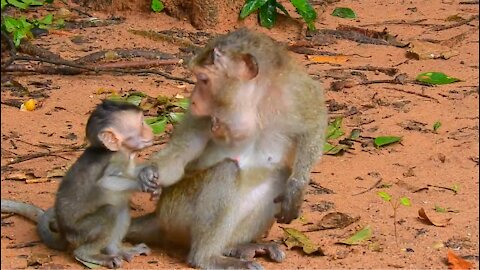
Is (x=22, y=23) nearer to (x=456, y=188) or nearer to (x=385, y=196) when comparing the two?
(x=385, y=196)

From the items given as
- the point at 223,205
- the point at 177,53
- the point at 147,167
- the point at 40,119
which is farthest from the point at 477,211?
the point at 177,53

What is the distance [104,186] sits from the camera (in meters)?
5.25

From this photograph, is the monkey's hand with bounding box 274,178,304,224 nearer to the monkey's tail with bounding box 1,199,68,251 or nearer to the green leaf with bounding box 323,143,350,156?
the monkey's tail with bounding box 1,199,68,251

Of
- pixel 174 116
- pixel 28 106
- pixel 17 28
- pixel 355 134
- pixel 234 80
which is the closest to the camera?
pixel 234 80

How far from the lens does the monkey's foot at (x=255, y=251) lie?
5632mm

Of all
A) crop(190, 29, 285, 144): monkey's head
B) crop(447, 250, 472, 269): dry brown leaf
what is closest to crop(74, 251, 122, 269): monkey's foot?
crop(190, 29, 285, 144): monkey's head

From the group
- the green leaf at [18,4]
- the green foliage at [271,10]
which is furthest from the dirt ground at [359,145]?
the green leaf at [18,4]

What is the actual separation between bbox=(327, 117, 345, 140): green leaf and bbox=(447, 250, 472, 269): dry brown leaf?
2.37 metres

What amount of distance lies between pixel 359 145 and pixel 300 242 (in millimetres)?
1971

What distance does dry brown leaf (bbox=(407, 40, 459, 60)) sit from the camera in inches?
383

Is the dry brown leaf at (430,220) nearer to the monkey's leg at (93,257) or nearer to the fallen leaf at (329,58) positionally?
the monkey's leg at (93,257)

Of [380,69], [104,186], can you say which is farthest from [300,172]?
[380,69]

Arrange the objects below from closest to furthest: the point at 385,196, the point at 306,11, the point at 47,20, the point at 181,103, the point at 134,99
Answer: the point at 385,196 → the point at 181,103 → the point at 134,99 → the point at 306,11 → the point at 47,20

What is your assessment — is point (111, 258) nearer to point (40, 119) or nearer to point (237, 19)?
point (40, 119)
